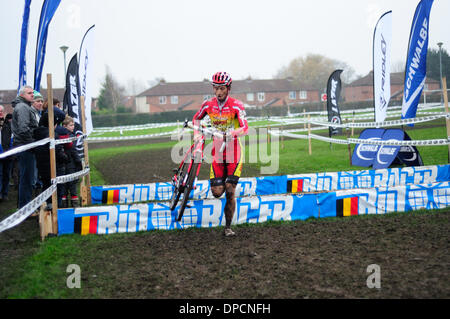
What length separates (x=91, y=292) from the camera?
167 inches

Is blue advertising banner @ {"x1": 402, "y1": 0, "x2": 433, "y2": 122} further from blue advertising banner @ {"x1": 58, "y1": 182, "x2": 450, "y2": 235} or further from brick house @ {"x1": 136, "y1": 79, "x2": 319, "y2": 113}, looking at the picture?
brick house @ {"x1": 136, "y1": 79, "x2": 319, "y2": 113}

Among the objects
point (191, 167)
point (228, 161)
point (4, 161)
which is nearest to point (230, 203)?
point (228, 161)

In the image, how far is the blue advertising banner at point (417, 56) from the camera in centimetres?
1105

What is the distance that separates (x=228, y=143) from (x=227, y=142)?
39 millimetres

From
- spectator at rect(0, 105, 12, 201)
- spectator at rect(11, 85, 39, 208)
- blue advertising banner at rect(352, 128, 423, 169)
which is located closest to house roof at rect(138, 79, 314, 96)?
blue advertising banner at rect(352, 128, 423, 169)

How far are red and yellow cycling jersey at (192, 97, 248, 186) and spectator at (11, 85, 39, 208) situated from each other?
11.6 ft

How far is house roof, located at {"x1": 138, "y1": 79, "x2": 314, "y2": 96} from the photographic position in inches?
3307

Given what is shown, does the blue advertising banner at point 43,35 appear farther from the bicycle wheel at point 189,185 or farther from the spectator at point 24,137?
the bicycle wheel at point 189,185

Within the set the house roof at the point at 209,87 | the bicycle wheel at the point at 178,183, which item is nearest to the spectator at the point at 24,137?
the bicycle wheel at the point at 178,183

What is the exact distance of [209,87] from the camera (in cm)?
8512

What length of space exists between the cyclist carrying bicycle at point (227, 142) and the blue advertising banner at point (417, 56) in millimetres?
7254

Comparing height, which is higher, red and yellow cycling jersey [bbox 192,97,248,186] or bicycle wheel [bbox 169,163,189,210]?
red and yellow cycling jersey [bbox 192,97,248,186]
